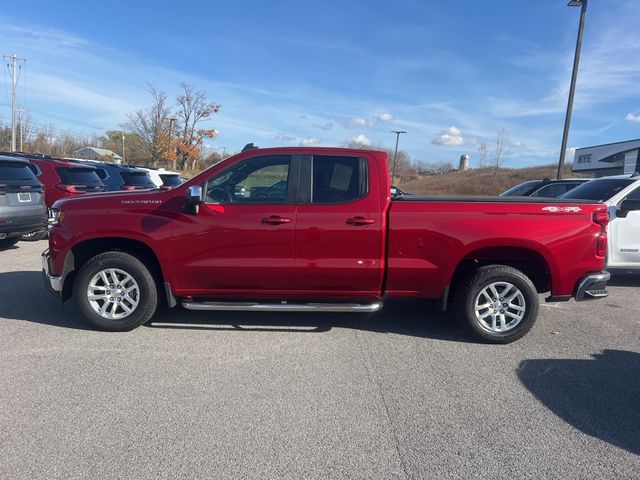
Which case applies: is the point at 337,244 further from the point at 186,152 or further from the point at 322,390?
the point at 186,152

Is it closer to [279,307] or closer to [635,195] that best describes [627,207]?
[635,195]

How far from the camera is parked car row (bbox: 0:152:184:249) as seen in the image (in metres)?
8.59

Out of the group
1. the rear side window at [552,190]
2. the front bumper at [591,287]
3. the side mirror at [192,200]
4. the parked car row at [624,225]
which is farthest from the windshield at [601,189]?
the side mirror at [192,200]

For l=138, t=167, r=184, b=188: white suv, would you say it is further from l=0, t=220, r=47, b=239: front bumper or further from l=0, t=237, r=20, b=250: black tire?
l=0, t=220, r=47, b=239: front bumper

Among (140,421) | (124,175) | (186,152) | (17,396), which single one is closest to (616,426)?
(140,421)

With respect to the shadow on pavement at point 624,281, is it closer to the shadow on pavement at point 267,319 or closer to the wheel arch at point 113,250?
the shadow on pavement at point 267,319

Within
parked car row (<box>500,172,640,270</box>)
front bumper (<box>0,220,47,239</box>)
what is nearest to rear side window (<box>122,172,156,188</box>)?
front bumper (<box>0,220,47,239</box>)

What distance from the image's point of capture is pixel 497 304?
502 cm

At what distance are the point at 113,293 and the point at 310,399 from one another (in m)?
2.54

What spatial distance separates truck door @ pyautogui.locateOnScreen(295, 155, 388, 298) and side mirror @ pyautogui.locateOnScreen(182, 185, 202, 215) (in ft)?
3.27

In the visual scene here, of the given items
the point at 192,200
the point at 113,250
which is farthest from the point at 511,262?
the point at 113,250

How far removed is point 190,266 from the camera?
195 inches

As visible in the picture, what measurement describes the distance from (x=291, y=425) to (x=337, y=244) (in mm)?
2003

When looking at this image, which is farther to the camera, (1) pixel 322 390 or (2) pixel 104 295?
(2) pixel 104 295
